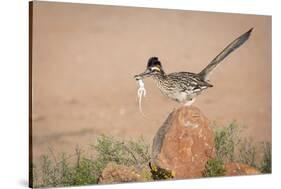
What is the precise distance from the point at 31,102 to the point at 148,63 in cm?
125

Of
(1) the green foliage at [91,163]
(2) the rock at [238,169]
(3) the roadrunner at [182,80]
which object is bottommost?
(2) the rock at [238,169]

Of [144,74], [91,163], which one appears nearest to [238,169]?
[144,74]

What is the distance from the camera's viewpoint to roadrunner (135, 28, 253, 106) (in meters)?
6.59

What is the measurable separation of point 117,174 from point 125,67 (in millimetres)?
1015

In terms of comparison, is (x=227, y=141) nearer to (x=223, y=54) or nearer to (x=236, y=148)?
(x=236, y=148)

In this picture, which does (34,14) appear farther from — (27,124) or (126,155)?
(126,155)

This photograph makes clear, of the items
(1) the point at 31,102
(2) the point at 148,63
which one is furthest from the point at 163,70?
(1) the point at 31,102

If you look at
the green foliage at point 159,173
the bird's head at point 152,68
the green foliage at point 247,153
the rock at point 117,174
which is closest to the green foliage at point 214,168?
the green foliage at point 247,153

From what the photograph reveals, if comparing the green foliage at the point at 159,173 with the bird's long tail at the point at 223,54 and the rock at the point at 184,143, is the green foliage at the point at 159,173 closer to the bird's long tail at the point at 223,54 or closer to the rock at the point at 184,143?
the rock at the point at 184,143

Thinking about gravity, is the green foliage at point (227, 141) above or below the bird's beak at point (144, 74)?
below

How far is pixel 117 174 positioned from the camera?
638 centimetres

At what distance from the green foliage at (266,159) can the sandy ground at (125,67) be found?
0.10m

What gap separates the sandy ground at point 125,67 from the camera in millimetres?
6043

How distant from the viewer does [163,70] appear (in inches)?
261
